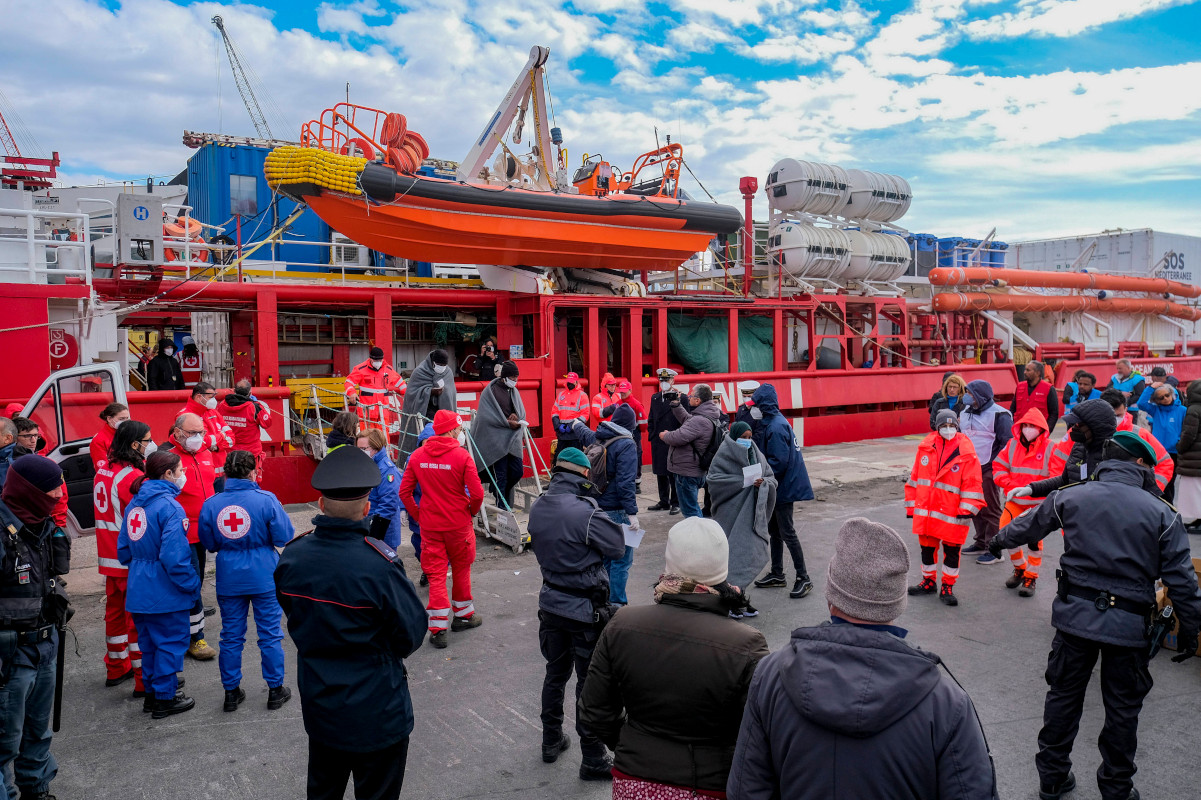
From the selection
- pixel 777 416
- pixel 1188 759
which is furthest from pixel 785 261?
pixel 1188 759

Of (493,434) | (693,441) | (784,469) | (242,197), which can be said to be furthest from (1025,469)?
(242,197)

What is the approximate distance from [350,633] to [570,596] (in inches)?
53.3

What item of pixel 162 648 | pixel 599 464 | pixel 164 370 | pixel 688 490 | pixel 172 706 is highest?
pixel 164 370

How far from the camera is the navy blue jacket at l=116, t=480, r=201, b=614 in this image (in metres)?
4.45

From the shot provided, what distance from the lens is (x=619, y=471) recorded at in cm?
568

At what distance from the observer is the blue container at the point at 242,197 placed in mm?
15945

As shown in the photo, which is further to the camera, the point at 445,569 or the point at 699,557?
the point at 445,569

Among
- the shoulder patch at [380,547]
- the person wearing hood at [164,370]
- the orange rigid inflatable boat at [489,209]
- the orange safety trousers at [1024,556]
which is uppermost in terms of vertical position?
the orange rigid inflatable boat at [489,209]

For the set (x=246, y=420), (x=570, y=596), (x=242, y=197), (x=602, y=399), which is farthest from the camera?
(x=242, y=197)

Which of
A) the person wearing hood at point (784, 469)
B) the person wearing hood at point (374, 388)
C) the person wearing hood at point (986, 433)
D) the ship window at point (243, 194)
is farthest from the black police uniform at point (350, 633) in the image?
the ship window at point (243, 194)

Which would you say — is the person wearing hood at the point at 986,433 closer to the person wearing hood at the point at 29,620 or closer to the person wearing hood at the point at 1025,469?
the person wearing hood at the point at 1025,469

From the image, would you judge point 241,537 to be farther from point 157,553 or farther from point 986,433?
point 986,433

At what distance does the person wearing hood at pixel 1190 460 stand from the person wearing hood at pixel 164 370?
456 inches

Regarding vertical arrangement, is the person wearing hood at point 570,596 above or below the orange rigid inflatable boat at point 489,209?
below
